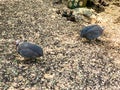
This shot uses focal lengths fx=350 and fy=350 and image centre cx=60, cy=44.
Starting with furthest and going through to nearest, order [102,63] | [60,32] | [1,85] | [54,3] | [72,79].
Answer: [54,3] → [60,32] → [102,63] → [72,79] → [1,85]

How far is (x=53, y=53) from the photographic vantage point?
437cm

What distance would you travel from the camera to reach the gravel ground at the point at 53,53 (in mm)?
3769

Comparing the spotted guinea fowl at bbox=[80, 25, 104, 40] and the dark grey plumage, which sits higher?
the dark grey plumage

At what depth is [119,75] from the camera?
407 cm

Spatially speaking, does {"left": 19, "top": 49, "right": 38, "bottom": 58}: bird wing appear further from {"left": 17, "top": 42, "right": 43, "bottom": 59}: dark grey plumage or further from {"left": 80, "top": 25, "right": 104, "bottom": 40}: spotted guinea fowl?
{"left": 80, "top": 25, "right": 104, "bottom": 40}: spotted guinea fowl

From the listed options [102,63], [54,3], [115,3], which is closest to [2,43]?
[102,63]

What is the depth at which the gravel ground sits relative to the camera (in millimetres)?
3769

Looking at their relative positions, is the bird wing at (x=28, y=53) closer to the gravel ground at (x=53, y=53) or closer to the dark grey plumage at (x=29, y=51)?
the dark grey plumage at (x=29, y=51)

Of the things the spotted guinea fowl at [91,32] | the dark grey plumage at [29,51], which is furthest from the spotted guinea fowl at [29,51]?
the spotted guinea fowl at [91,32]

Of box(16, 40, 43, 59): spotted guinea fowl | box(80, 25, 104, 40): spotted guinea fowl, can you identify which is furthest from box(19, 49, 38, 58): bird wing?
box(80, 25, 104, 40): spotted guinea fowl

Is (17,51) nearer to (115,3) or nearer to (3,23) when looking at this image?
(3,23)

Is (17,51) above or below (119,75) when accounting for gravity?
above

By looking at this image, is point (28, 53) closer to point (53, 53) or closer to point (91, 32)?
point (53, 53)

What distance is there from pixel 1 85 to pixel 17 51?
60cm
